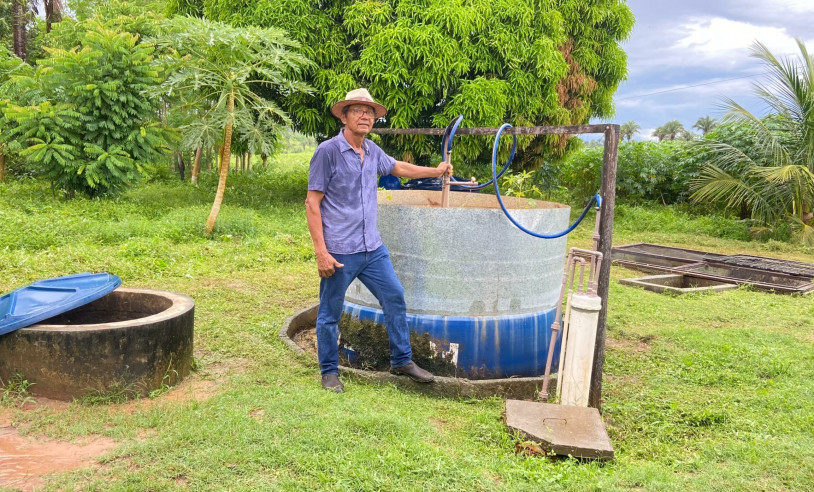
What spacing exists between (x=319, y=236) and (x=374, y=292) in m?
0.55

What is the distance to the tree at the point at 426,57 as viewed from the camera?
12.1 meters

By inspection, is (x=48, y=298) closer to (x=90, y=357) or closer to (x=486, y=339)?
(x=90, y=357)

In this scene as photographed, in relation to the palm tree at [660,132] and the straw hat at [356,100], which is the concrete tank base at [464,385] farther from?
the palm tree at [660,132]

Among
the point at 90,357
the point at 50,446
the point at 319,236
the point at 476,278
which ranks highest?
the point at 319,236

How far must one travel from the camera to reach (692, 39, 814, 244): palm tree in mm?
12703

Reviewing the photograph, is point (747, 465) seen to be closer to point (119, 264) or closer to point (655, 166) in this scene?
point (119, 264)

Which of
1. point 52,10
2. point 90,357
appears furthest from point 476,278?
point 52,10

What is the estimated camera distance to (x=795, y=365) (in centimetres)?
477

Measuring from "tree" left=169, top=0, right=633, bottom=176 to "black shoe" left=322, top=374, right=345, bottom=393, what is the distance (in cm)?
894

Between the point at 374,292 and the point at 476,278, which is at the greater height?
the point at 476,278

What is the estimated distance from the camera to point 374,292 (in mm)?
4125

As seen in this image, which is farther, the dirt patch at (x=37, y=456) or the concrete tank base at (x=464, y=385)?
the concrete tank base at (x=464, y=385)

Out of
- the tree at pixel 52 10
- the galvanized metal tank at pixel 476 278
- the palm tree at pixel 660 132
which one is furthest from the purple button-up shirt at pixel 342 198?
the palm tree at pixel 660 132

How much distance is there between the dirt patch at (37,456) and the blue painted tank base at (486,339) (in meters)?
2.13
